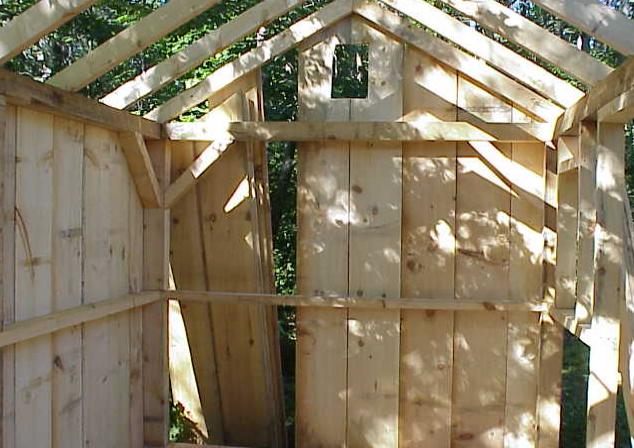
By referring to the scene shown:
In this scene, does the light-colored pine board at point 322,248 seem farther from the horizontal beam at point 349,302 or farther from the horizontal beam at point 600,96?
the horizontal beam at point 600,96

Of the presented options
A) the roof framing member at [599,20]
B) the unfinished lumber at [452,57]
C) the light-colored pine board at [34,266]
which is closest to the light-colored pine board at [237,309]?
the unfinished lumber at [452,57]

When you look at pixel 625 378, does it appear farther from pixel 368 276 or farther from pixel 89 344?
pixel 89 344

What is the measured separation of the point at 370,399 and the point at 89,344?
1781mm

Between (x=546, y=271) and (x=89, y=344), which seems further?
(x=546, y=271)

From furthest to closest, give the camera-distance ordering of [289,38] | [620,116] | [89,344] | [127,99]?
[289,38], [127,99], [89,344], [620,116]

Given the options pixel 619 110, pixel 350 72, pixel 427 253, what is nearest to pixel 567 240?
pixel 427 253

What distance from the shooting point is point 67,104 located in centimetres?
310

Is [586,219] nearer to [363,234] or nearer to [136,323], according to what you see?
[363,234]

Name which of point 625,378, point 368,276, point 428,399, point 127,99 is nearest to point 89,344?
point 127,99

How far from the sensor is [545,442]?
417 cm

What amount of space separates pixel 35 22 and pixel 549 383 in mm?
3428

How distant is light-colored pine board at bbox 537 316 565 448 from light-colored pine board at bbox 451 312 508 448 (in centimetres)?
22

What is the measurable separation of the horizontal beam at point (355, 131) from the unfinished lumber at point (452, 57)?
0.18 m

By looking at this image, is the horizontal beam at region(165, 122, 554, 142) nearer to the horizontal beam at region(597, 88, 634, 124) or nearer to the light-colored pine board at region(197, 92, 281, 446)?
the light-colored pine board at region(197, 92, 281, 446)
